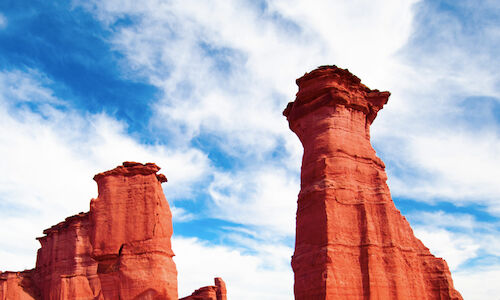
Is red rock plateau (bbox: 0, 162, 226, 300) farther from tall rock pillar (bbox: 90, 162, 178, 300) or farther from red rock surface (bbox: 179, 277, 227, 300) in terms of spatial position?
red rock surface (bbox: 179, 277, 227, 300)

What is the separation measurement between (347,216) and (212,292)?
3460 centimetres

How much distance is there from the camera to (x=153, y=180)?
2633cm

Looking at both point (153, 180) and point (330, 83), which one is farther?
point (153, 180)

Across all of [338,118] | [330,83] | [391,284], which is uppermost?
[330,83]

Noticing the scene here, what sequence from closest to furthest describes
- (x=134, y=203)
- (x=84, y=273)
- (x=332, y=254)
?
(x=332, y=254) → (x=134, y=203) → (x=84, y=273)

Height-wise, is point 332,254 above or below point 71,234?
below

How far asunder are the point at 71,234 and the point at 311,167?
39.8 meters

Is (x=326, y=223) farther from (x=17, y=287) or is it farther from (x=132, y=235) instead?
(x=17, y=287)

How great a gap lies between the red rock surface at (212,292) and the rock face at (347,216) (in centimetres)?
3114

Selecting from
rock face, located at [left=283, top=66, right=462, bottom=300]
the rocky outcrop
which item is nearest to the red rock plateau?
rock face, located at [left=283, top=66, right=462, bottom=300]

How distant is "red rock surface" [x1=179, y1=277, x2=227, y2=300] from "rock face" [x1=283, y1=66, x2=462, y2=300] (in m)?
31.1

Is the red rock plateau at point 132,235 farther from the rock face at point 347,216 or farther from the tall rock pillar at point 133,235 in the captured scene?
the rock face at point 347,216

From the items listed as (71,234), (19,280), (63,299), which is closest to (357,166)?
(63,299)

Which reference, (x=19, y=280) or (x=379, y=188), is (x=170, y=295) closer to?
(x=379, y=188)
